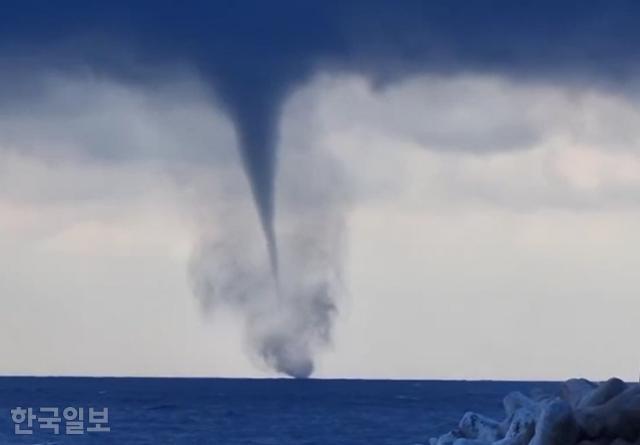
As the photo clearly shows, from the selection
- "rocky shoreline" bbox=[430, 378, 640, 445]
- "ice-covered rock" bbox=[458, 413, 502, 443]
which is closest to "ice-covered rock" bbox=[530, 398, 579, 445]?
"rocky shoreline" bbox=[430, 378, 640, 445]

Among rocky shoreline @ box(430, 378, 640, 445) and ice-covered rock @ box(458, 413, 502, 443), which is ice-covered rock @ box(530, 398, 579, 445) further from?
ice-covered rock @ box(458, 413, 502, 443)

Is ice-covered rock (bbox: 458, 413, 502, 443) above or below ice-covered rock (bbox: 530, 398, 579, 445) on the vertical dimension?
above

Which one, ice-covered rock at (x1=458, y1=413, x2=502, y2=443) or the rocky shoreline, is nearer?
the rocky shoreline

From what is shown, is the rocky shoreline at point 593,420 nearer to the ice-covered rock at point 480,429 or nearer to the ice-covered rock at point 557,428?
the ice-covered rock at point 557,428

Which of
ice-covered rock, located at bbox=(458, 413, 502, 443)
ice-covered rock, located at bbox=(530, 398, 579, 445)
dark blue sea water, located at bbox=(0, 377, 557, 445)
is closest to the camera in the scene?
ice-covered rock, located at bbox=(530, 398, 579, 445)

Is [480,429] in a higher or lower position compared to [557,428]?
higher

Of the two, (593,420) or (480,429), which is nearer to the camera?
(593,420)

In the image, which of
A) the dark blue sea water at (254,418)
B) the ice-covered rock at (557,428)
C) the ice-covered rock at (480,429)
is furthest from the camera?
the dark blue sea water at (254,418)

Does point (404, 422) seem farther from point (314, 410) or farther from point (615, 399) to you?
point (615, 399)

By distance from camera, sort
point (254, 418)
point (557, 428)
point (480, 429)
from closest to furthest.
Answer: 1. point (557, 428)
2. point (480, 429)
3. point (254, 418)

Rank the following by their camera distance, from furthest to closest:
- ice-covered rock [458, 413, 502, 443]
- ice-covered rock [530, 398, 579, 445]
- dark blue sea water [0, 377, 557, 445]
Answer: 1. dark blue sea water [0, 377, 557, 445]
2. ice-covered rock [458, 413, 502, 443]
3. ice-covered rock [530, 398, 579, 445]

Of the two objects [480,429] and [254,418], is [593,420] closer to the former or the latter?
[480,429]

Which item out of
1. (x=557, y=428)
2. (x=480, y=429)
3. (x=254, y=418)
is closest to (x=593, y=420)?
(x=557, y=428)

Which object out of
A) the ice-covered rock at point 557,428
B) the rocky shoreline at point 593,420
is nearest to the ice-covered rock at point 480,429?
the rocky shoreline at point 593,420
